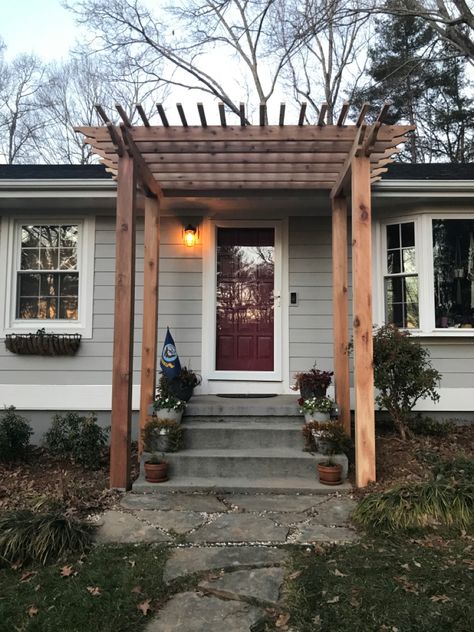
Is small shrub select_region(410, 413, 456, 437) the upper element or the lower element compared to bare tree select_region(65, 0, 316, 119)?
lower

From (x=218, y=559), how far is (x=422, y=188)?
4.29m

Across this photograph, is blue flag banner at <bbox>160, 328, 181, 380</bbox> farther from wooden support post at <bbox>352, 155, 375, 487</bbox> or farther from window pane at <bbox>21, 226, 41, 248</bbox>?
window pane at <bbox>21, 226, 41, 248</bbox>

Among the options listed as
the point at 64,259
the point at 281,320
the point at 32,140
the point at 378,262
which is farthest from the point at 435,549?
the point at 32,140

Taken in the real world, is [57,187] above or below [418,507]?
above

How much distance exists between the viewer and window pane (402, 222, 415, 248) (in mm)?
5379

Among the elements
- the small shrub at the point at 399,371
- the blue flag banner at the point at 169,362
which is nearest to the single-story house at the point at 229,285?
the blue flag banner at the point at 169,362

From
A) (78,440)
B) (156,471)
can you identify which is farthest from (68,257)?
(156,471)

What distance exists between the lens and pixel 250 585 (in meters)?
2.27

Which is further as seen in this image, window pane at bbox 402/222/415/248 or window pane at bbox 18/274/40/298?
window pane at bbox 18/274/40/298

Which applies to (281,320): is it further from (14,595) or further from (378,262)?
(14,595)

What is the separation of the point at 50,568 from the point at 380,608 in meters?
1.73

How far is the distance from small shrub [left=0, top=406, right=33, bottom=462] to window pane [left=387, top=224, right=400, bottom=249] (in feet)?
15.0

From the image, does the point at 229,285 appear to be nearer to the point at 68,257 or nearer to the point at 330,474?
the point at 68,257

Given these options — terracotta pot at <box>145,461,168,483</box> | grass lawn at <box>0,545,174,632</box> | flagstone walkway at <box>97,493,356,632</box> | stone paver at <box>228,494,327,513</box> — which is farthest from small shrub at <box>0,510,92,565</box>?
stone paver at <box>228,494,327,513</box>
